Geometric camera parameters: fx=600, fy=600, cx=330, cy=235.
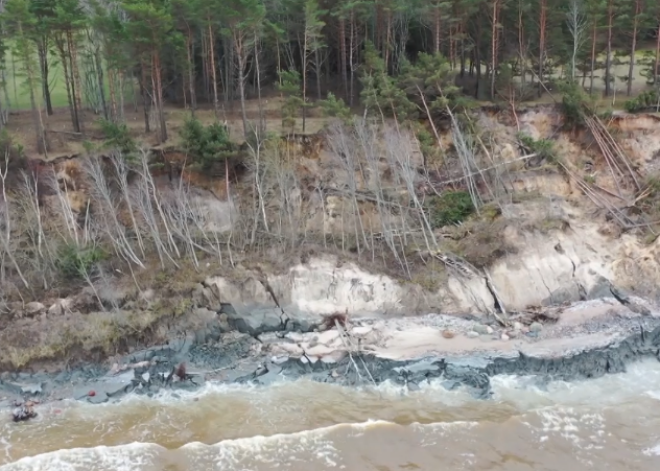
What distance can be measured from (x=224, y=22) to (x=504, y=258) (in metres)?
19.1

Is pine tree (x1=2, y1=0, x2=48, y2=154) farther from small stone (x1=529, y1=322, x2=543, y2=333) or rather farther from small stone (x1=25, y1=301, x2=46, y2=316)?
small stone (x1=529, y1=322, x2=543, y2=333)

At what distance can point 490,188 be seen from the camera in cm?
3142

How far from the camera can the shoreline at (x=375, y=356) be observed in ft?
74.8

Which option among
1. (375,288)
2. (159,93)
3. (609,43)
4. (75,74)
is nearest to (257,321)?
(375,288)

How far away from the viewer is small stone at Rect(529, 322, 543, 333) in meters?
25.3

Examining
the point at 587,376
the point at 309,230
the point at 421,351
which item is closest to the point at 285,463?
the point at 421,351

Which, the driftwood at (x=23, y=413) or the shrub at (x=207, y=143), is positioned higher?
the shrub at (x=207, y=143)

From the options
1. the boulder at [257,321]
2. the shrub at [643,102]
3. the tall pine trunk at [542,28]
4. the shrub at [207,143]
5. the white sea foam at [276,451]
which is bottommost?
the white sea foam at [276,451]

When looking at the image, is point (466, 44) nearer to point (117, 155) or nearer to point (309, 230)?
point (309, 230)

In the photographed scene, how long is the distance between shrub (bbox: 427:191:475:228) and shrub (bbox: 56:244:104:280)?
1629cm

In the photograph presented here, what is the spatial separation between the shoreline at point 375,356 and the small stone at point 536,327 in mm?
203

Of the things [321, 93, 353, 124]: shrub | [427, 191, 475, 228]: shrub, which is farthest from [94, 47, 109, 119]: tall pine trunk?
[427, 191, 475, 228]: shrub

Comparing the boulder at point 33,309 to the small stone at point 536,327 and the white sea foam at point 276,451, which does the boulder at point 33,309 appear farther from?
the small stone at point 536,327

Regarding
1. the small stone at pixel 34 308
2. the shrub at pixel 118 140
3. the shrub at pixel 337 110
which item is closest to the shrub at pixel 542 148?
the shrub at pixel 337 110
